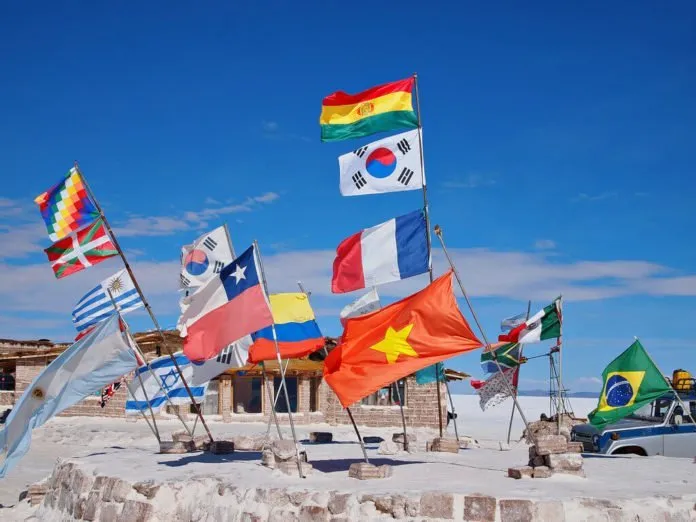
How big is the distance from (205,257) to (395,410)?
19915 mm

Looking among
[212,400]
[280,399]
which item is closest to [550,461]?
[212,400]

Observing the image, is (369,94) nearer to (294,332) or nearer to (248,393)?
(294,332)

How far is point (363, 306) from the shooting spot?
59.7 ft

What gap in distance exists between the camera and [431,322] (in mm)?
11828

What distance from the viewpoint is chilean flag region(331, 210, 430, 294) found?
1470 centimetres

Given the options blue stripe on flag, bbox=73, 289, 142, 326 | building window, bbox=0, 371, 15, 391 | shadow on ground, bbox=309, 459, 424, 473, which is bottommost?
shadow on ground, bbox=309, 459, 424, 473

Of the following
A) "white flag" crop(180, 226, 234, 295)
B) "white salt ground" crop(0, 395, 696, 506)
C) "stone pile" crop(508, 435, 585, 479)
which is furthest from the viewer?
"white flag" crop(180, 226, 234, 295)

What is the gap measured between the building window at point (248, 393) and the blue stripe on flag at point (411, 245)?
23.3 meters

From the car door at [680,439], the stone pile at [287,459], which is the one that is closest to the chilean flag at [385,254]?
the stone pile at [287,459]

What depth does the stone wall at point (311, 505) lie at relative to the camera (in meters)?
9.03

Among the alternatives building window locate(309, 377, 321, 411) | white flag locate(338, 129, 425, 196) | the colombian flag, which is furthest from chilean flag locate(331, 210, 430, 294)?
building window locate(309, 377, 321, 411)

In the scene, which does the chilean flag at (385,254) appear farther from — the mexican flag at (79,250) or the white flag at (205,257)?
the mexican flag at (79,250)

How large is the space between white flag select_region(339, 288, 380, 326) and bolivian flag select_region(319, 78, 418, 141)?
4424 millimetres

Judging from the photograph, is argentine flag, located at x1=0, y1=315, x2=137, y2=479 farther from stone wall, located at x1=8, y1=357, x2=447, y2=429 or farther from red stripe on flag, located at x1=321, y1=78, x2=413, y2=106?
stone wall, located at x1=8, y1=357, x2=447, y2=429
